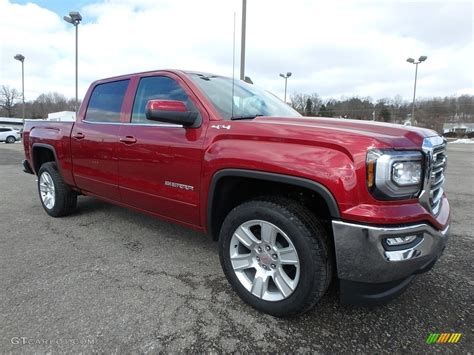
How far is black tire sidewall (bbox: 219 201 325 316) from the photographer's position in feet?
7.46

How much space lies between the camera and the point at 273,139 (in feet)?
7.97

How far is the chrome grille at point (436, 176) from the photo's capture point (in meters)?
2.31

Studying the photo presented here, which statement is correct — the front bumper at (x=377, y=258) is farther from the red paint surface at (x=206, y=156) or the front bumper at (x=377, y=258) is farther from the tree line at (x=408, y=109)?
the tree line at (x=408, y=109)

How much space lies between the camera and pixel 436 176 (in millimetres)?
2426

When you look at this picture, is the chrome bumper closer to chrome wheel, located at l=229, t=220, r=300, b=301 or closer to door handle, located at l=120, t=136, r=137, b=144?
chrome wheel, located at l=229, t=220, r=300, b=301

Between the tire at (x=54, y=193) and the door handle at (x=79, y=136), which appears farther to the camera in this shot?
the tire at (x=54, y=193)

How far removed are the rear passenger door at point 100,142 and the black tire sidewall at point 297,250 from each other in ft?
5.44

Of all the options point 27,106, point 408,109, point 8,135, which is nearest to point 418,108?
point 408,109

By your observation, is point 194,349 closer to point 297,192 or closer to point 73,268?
point 297,192

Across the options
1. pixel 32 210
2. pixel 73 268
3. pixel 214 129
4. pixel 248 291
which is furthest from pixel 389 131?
pixel 32 210

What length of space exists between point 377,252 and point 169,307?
154 cm

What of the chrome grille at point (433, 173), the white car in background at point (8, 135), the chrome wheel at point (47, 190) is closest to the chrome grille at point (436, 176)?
the chrome grille at point (433, 173)

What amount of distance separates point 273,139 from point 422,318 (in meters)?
1.66

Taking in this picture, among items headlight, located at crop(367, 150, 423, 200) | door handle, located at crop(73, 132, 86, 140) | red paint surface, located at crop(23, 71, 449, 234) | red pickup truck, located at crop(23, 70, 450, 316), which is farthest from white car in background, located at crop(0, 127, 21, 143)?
headlight, located at crop(367, 150, 423, 200)
